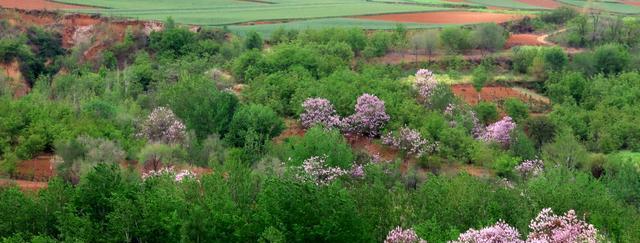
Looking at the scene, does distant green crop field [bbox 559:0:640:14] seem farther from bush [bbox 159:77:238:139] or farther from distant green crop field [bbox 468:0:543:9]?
bush [bbox 159:77:238:139]

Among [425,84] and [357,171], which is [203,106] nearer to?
[357,171]

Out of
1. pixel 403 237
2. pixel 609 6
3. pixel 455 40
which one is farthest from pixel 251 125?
pixel 609 6

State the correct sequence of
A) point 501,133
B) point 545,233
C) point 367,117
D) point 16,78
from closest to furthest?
point 545,233 → point 501,133 → point 367,117 → point 16,78

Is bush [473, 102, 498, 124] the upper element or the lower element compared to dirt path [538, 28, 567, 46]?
lower

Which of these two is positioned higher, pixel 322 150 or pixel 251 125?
pixel 322 150

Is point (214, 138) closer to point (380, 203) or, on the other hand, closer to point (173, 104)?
point (173, 104)

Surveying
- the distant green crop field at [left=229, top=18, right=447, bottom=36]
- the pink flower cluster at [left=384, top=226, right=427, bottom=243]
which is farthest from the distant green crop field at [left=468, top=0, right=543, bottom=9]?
the pink flower cluster at [left=384, top=226, right=427, bottom=243]

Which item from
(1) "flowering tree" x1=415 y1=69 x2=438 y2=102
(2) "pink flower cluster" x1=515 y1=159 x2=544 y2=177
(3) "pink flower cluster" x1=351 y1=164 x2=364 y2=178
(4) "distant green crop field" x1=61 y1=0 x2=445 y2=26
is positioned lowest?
(2) "pink flower cluster" x1=515 y1=159 x2=544 y2=177
